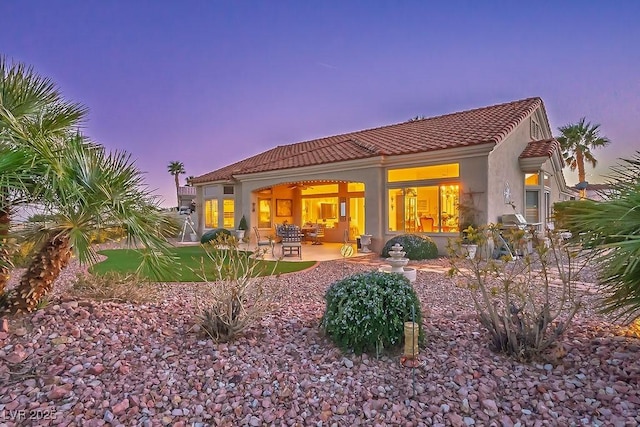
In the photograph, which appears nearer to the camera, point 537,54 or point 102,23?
point 102,23

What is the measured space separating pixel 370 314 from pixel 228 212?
19.7 m

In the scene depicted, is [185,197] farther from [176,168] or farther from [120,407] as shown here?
[120,407]

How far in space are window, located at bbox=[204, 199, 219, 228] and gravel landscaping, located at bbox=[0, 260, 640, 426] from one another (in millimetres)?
19045

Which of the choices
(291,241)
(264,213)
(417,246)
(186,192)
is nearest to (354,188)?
(264,213)

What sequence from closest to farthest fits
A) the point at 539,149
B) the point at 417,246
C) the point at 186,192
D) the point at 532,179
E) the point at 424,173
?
the point at 417,246, the point at 424,173, the point at 539,149, the point at 532,179, the point at 186,192

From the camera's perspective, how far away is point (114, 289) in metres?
5.62

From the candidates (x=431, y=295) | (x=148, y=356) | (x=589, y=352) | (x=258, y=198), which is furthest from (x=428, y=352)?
(x=258, y=198)

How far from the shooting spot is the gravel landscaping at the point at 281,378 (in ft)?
9.98

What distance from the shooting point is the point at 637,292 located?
3.19m

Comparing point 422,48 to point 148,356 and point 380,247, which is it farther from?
point 148,356

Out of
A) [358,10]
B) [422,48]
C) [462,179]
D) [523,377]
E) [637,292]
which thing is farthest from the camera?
[422,48]

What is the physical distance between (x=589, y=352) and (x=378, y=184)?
11.8m

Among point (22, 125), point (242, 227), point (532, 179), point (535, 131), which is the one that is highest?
point (535, 131)

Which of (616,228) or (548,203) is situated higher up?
(548,203)
